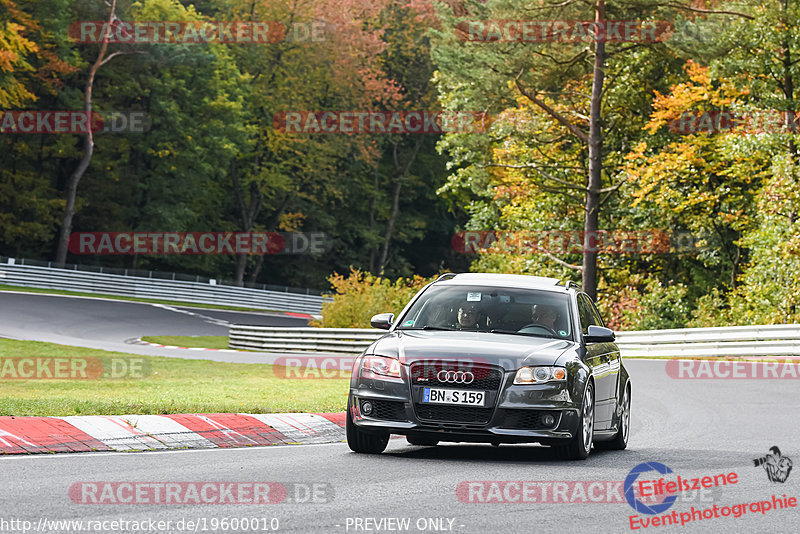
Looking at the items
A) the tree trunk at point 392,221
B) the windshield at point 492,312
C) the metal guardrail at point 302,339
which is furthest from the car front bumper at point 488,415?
the tree trunk at point 392,221

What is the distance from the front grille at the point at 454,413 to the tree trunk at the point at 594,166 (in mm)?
31723

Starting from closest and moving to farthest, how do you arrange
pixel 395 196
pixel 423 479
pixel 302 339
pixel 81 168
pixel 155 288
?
pixel 423 479, pixel 302 339, pixel 155 288, pixel 81 168, pixel 395 196

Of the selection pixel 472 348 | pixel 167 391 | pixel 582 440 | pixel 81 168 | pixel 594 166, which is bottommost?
pixel 167 391

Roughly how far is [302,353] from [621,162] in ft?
57.9

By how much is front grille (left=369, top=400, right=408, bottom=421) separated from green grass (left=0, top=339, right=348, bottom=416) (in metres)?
3.07

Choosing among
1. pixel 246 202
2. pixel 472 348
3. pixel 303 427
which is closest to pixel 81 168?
pixel 246 202

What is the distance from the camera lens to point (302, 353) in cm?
3359

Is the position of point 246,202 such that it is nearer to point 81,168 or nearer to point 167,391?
point 81,168

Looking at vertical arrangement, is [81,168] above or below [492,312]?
above

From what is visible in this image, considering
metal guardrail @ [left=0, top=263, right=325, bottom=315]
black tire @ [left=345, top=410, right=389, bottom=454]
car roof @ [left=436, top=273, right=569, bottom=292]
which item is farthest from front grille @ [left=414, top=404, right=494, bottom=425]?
metal guardrail @ [left=0, top=263, right=325, bottom=315]

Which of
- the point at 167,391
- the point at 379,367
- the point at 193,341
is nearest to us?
the point at 379,367

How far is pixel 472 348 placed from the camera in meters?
10.5

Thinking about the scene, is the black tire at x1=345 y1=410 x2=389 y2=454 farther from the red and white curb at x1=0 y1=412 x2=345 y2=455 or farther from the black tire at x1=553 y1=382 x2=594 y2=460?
the black tire at x1=553 y1=382 x2=594 y2=460

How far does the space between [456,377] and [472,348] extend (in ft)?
1.05
